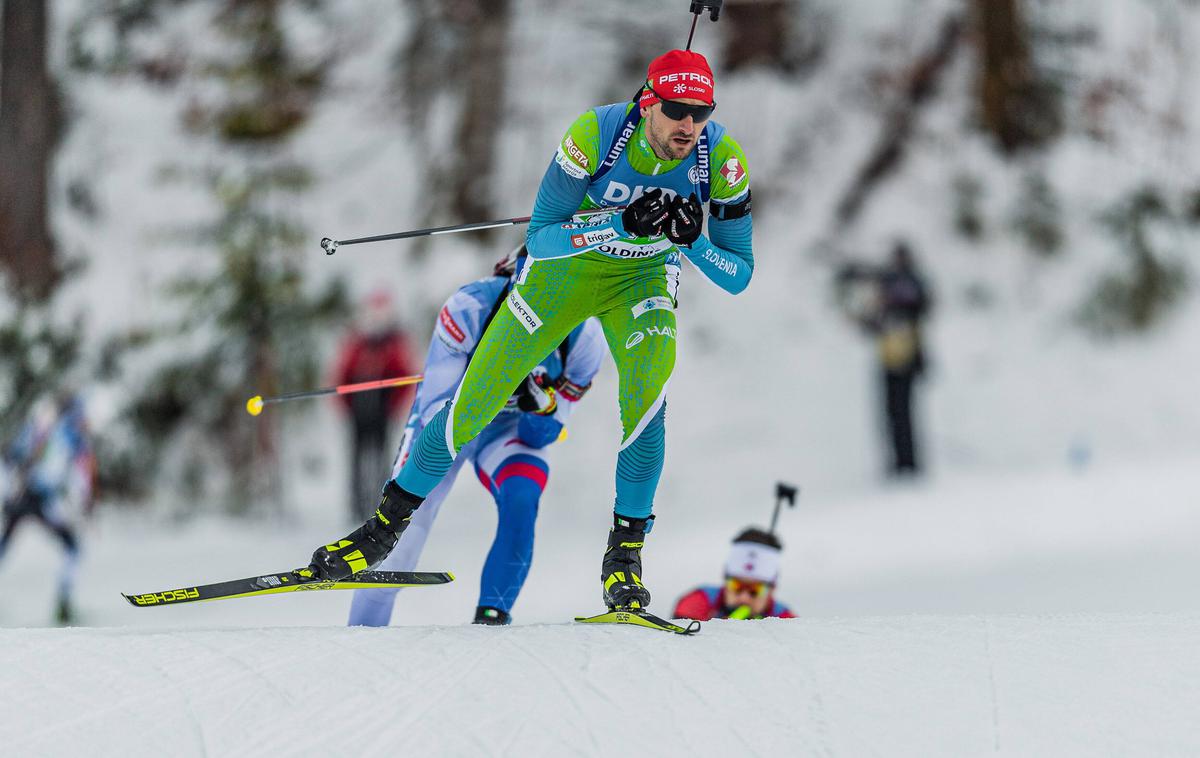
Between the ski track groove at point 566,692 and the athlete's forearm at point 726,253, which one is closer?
the ski track groove at point 566,692

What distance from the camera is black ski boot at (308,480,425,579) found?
16.7ft

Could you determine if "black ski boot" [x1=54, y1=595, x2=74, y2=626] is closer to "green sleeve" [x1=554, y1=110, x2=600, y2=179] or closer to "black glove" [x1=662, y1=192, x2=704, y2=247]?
"green sleeve" [x1=554, y1=110, x2=600, y2=179]

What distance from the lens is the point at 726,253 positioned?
4887 millimetres

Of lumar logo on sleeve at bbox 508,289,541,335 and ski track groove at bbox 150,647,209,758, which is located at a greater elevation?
lumar logo on sleeve at bbox 508,289,541,335

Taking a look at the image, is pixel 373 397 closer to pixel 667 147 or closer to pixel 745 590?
pixel 745 590

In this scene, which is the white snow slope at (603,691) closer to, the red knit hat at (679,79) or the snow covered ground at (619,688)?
the snow covered ground at (619,688)

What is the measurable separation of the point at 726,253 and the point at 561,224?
0.59 meters

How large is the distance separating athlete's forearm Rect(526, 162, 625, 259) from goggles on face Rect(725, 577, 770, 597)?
103 inches

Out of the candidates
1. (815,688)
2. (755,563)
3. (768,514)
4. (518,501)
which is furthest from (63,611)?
(815,688)

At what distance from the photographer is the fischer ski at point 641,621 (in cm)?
475

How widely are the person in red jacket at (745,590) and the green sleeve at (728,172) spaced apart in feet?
8.27

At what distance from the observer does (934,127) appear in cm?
1642

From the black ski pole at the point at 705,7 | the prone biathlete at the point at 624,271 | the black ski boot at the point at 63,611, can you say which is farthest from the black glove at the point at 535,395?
the black ski boot at the point at 63,611

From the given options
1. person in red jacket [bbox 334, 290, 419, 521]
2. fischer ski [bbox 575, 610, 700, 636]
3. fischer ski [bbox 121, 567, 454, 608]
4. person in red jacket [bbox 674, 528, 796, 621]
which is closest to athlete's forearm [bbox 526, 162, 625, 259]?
fischer ski [bbox 575, 610, 700, 636]
